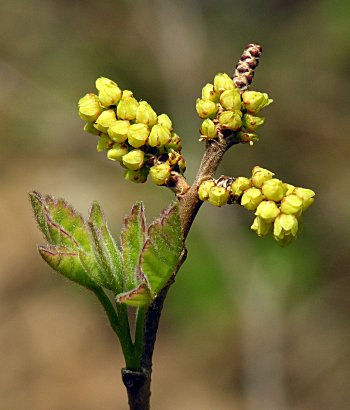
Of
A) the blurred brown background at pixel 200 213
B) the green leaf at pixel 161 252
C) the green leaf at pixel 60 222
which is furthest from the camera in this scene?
Answer: the blurred brown background at pixel 200 213

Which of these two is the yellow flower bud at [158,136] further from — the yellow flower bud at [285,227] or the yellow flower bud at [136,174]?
the yellow flower bud at [285,227]

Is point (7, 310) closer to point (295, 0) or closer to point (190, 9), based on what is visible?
point (190, 9)

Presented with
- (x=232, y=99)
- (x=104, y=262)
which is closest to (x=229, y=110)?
(x=232, y=99)

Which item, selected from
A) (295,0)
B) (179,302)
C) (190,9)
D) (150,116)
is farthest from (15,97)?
(150,116)

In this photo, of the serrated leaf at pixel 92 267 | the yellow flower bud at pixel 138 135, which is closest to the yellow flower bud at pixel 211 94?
the yellow flower bud at pixel 138 135

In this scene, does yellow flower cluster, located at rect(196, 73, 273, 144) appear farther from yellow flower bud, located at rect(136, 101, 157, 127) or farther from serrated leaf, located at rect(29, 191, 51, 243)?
serrated leaf, located at rect(29, 191, 51, 243)

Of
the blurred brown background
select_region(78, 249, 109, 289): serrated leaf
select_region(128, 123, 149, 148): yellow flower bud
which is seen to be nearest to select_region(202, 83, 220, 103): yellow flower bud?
select_region(128, 123, 149, 148): yellow flower bud

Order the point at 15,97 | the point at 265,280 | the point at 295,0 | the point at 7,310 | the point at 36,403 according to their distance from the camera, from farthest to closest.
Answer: the point at 15,97, the point at 295,0, the point at 7,310, the point at 36,403, the point at 265,280
